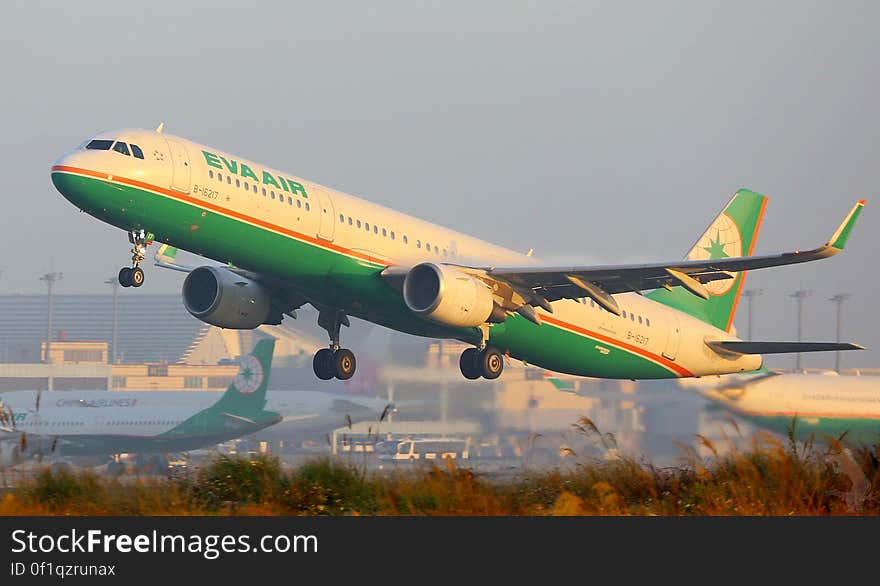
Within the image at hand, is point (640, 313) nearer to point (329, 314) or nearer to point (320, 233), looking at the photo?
point (329, 314)

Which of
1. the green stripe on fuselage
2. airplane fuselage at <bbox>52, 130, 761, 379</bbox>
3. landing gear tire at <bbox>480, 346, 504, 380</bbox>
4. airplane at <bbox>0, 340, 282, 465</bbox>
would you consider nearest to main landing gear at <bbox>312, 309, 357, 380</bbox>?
airplane fuselage at <bbox>52, 130, 761, 379</bbox>

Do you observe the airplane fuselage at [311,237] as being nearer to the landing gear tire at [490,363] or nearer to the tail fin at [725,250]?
the landing gear tire at [490,363]

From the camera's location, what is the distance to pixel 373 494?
18.1m

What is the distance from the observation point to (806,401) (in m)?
33.8

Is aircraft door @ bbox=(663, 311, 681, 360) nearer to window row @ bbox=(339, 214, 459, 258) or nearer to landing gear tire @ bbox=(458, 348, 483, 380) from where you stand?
landing gear tire @ bbox=(458, 348, 483, 380)

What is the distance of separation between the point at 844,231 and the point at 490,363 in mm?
10208

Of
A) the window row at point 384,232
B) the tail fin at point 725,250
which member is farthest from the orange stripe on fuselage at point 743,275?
the window row at point 384,232

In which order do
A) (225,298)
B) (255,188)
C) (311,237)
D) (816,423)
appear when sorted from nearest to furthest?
(255,188) → (311,237) → (225,298) → (816,423)

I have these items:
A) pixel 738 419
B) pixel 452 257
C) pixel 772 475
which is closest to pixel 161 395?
pixel 452 257

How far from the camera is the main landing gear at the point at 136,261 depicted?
27.9m

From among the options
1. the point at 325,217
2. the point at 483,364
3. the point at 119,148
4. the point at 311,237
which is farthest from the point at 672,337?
the point at 119,148

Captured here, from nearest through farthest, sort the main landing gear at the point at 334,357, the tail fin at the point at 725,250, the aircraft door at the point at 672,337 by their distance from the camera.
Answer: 1. the main landing gear at the point at 334,357
2. the aircraft door at the point at 672,337
3. the tail fin at the point at 725,250

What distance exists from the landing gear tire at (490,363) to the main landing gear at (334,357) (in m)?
3.94

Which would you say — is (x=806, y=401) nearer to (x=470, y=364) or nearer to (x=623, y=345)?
(x=623, y=345)
